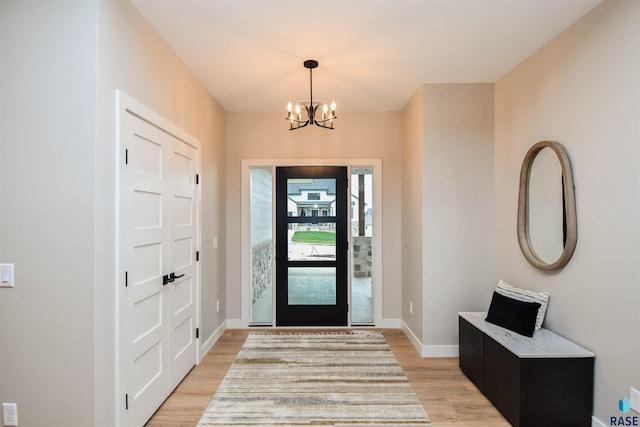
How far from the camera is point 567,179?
2.30 meters

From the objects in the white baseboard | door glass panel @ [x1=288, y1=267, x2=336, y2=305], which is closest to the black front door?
door glass panel @ [x1=288, y1=267, x2=336, y2=305]

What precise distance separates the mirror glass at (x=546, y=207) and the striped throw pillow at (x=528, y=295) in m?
0.27

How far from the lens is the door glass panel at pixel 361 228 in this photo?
4316 mm

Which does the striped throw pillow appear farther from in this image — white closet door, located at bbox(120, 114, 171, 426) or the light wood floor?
white closet door, located at bbox(120, 114, 171, 426)

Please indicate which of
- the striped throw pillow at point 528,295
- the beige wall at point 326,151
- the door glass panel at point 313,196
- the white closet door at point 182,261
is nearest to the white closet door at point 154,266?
the white closet door at point 182,261

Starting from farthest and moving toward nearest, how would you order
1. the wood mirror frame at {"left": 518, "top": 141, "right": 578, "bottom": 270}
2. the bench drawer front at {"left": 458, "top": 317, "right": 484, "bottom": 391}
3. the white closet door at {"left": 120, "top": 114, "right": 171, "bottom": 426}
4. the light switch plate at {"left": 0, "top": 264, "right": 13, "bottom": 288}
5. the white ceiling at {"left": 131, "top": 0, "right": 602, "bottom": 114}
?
the bench drawer front at {"left": 458, "top": 317, "right": 484, "bottom": 391} → the wood mirror frame at {"left": 518, "top": 141, "right": 578, "bottom": 270} → the white ceiling at {"left": 131, "top": 0, "right": 602, "bottom": 114} → the white closet door at {"left": 120, "top": 114, "right": 171, "bottom": 426} → the light switch plate at {"left": 0, "top": 264, "right": 13, "bottom": 288}

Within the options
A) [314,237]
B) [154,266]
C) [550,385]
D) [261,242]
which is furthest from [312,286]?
[550,385]

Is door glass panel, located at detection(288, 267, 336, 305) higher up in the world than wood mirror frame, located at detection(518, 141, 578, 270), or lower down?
lower down

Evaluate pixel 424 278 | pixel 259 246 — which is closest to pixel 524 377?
pixel 424 278

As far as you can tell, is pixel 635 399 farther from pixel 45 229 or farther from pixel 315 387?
pixel 45 229

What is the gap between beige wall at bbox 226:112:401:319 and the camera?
13.8ft

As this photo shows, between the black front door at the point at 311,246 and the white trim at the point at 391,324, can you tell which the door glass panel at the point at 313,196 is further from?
the white trim at the point at 391,324

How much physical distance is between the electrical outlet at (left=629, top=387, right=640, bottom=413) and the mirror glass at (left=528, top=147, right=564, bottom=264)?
0.90 meters

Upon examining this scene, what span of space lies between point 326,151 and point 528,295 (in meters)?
2.65
